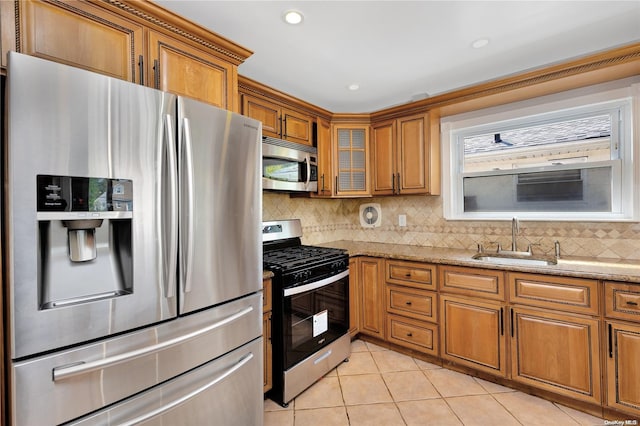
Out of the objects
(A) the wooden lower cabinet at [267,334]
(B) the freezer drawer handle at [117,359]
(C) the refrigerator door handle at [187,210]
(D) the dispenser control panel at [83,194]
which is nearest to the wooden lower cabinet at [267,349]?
(A) the wooden lower cabinet at [267,334]

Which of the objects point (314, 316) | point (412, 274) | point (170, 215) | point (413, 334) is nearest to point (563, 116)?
point (412, 274)

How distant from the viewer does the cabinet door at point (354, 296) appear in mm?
2770

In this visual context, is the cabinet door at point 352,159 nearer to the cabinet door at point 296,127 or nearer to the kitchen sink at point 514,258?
the cabinet door at point 296,127

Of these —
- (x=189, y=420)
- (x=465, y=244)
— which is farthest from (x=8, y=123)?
(x=465, y=244)

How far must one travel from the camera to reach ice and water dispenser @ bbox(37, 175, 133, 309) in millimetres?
994

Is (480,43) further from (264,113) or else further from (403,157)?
(264,113)

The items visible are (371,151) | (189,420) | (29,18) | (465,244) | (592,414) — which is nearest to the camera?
(29,18)

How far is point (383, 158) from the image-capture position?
3080mm

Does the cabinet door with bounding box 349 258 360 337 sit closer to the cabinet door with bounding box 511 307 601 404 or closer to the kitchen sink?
the kitchen sink

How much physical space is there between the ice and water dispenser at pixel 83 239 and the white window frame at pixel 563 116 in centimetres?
278

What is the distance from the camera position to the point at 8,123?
0.92m

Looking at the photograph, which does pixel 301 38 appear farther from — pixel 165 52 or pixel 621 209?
pixel 621 209

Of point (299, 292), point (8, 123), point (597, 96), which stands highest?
point (597, 96)

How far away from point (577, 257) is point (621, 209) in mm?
480
